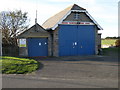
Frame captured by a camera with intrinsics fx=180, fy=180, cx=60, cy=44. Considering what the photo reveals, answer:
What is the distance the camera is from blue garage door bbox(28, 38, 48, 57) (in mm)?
19641

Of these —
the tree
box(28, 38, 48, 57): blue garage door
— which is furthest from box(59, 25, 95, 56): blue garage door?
the tree

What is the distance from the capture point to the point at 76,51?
20625 millimetres

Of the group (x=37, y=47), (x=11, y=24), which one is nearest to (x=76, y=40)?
(x=37, y=47)

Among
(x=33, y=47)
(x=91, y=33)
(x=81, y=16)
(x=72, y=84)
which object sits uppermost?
(x=81, y=16)

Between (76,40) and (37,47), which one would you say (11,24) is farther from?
(76,40)

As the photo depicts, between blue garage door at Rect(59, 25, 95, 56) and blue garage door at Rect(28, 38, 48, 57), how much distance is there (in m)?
1.71

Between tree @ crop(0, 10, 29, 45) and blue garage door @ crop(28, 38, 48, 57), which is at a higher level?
tree @ crop(0, 10, 29, 45)

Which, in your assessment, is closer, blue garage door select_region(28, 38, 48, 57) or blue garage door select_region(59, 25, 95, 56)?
blue garage door select_region(28, 38, 48, 57)

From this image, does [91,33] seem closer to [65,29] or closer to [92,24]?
[92,24]

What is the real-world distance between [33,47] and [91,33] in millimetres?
6996

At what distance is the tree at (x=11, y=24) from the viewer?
21.5 m

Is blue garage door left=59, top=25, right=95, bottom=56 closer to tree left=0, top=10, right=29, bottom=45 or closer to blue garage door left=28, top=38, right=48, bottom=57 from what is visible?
blue garage door left=28, top=38, right=48, bottom=57

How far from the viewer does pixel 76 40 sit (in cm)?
2062

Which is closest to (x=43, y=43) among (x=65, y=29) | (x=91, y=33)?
(x=65, y=29)
